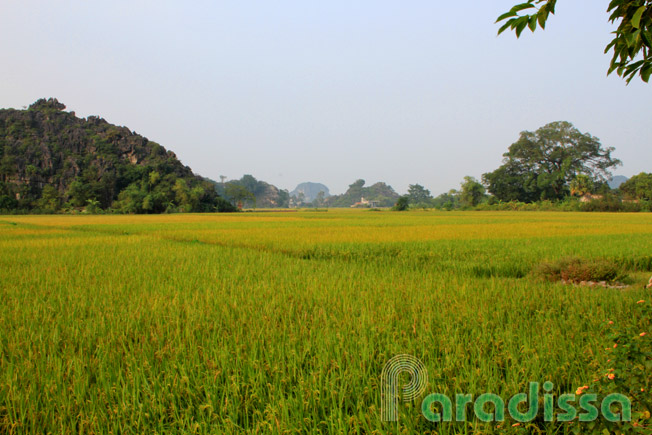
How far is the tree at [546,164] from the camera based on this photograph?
59.7 meters

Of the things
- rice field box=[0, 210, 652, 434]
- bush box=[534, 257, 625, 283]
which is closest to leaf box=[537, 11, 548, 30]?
rice field box=[0, 210, 652, 434]

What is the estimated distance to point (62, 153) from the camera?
59.6 meters

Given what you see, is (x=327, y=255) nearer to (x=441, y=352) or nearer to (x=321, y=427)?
(x=441, y=352)

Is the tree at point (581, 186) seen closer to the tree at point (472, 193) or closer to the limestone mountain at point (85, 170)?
the tree at point (472, 193)

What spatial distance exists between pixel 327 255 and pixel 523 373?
667 centimetres

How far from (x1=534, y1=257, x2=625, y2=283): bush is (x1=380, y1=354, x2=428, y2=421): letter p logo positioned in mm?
4764

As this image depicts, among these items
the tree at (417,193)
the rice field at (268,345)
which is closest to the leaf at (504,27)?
the rice field at (268,345)

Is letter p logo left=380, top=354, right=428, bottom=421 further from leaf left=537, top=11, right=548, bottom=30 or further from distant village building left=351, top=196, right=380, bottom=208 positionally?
distant village building left=351, top=196, right=380, bottom=208

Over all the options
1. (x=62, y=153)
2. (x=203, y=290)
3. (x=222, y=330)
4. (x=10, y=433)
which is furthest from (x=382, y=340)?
(x=62, y=153)

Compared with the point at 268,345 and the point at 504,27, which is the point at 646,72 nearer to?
the point at 504,27

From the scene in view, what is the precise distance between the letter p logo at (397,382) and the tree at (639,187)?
176 feet

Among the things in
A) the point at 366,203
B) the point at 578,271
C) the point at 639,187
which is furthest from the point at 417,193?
the point at 578,271

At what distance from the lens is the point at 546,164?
64875 mm

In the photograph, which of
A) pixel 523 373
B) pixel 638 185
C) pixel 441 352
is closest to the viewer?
pixel 523 373
